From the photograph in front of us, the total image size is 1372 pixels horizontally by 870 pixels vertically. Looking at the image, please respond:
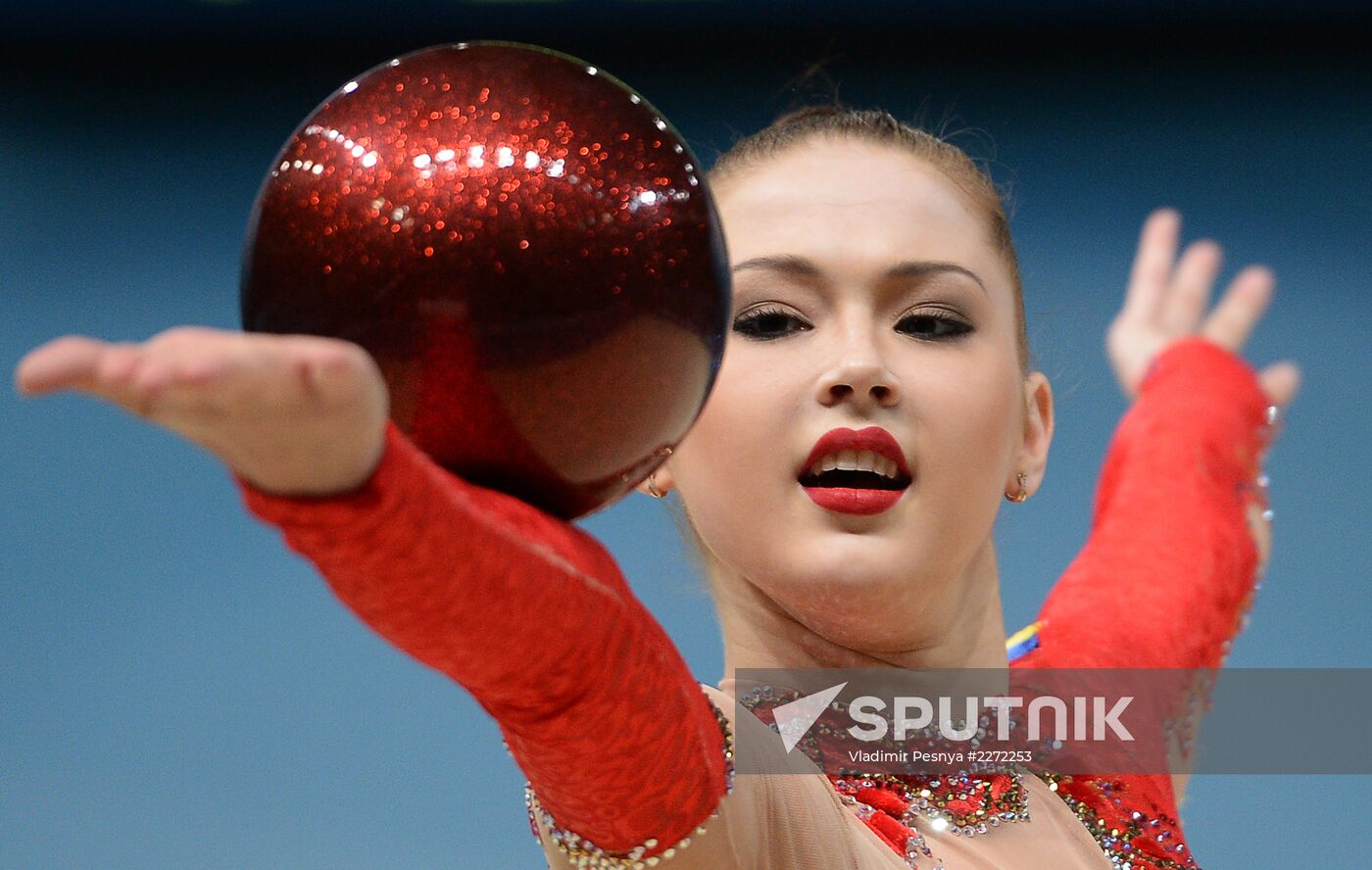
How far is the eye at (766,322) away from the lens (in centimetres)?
69

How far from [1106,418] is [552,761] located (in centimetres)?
173

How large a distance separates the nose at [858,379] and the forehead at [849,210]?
0.16 ft

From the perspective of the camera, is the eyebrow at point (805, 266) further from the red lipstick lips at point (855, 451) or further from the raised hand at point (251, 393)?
the raised hand at point (251, 393)

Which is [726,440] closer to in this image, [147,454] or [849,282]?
[849,282]

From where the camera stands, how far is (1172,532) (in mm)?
952

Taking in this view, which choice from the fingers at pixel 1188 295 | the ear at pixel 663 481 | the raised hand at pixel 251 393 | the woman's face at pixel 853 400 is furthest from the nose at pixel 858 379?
Answer: the fingers at pixel 1188 295

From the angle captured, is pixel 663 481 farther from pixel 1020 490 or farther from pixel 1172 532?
pixel 1172 532

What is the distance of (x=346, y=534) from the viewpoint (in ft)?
1.05

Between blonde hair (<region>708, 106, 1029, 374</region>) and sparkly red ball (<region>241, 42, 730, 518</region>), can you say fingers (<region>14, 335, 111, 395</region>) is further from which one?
blonde hair (<region>708, 106, 1029, 374</region>)

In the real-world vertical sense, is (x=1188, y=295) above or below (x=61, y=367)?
above

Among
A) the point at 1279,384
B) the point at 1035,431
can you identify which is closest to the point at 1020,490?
the point at 1035,431

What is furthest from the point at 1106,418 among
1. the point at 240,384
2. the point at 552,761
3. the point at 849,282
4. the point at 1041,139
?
the point at 240,384

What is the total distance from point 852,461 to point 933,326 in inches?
3.9

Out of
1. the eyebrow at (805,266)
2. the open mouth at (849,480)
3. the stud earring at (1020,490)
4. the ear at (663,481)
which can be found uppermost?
the eyebrow at (805,266)
